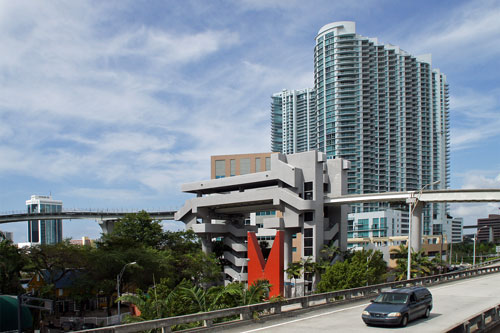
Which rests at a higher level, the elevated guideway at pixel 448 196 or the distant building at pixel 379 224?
the elevated guideway at pixel 448 196

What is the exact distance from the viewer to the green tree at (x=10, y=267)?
5078 cm

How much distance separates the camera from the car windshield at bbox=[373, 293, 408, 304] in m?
21.2

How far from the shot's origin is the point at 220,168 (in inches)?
5074

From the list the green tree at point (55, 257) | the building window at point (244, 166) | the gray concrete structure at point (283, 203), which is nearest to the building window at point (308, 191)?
the gray concrete structure at point (283, 203)

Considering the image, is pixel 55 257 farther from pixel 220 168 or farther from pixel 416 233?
pixel 220 168

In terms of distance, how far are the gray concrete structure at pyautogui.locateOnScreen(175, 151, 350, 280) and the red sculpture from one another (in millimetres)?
19429

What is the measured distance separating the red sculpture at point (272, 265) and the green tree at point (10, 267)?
24.9 meters

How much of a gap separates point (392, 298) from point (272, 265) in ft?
78.2

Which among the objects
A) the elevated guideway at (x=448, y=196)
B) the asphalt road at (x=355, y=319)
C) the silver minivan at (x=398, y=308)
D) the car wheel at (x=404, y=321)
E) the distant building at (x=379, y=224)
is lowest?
the distant building at (x=379, y=224)

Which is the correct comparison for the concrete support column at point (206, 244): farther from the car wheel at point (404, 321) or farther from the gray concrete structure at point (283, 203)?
the car wheel at point (404, 321)

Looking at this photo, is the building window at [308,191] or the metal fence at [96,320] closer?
the metal fence at [96,320]

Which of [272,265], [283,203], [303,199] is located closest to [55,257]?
[272,265]

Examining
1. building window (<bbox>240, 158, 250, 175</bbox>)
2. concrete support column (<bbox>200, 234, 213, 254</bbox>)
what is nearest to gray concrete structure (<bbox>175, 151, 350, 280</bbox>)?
concrete support column (<bbox>200, 234, 213, 254</bbox>)

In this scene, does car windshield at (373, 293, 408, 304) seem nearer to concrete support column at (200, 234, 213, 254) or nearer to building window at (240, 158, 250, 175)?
concrete support column at (200, 234, 213, 254)
